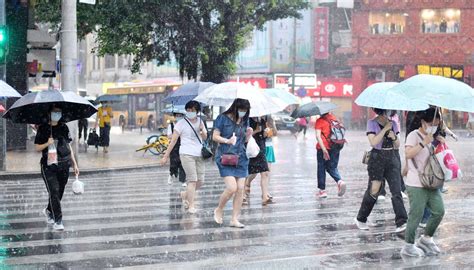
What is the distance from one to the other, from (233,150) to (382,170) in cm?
198

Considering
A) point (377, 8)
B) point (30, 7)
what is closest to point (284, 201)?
point (30, 7)

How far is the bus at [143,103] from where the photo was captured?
186ft

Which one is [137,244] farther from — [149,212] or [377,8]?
[377,8]

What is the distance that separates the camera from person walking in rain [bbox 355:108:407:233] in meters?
10.7

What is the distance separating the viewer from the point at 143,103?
5800cm

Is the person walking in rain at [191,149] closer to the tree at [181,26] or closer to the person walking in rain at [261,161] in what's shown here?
the person walking in rain at [261,161]

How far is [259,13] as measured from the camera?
30.6m

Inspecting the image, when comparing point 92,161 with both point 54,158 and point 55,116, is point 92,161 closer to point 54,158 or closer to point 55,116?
point 55,116

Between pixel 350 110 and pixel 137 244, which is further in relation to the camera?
pixel 350 110

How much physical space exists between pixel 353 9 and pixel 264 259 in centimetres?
5139

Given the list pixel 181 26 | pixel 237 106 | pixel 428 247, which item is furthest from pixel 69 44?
pixel 428 247

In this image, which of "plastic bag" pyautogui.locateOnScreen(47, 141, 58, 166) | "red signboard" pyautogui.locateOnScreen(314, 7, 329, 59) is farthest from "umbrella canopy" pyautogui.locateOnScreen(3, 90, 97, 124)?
"red signboard" pyautogui.locateOnScreen(314, 7, 329, 59)

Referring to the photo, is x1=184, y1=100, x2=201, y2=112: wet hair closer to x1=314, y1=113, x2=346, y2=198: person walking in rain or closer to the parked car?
x1=314, y1=113, x2=346, y2=198: person walking in rain

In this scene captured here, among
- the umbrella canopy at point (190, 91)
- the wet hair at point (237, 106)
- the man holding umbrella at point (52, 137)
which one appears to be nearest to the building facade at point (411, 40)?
the umbrella canopy at point (190, 91)
